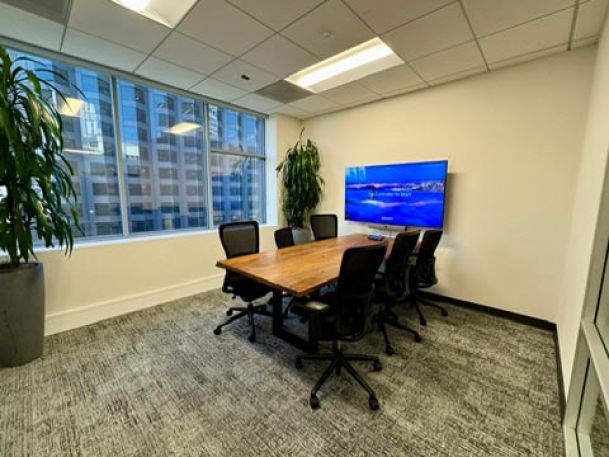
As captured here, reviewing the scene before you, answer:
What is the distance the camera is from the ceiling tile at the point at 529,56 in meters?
2.50

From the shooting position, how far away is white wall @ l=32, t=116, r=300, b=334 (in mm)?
2736

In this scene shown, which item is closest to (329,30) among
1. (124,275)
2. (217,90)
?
(217,90)

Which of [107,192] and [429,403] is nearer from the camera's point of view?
[429,403]

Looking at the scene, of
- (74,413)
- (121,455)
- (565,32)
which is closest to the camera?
(121,455)

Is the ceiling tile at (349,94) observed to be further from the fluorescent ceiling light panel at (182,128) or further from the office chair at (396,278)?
the office chair at (396,278)

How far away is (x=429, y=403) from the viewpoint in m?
1.81

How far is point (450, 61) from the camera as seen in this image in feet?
9.01

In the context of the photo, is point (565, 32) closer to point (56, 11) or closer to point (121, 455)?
point (56, 11)

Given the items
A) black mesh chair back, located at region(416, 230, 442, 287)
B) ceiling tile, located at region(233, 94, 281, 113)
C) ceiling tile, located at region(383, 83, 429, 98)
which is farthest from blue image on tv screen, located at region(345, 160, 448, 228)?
ceiling tile, located at region(233, 94, 281, 113)

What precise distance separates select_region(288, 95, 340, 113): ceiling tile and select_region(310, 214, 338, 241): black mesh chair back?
169 centimetres

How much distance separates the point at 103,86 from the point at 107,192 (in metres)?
1.22

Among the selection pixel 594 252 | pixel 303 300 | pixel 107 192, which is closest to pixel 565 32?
pixel 594 252

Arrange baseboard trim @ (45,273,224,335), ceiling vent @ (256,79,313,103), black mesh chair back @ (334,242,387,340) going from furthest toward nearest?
ceiling vent @ (256,79,313,103)
baseboard trim @ (45,273,224,335)
black mesh chair back @ (334,242,387,340)

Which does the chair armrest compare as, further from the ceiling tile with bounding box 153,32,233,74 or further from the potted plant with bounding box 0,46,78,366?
the ceiling tile with bounding box 153,32,233,74
